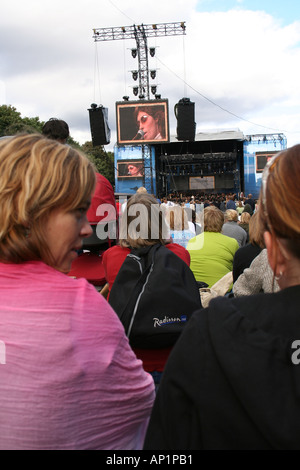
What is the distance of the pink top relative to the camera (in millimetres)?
867

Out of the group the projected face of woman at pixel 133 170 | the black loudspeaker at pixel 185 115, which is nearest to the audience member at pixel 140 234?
the black loudspeaker at pixel 185 115

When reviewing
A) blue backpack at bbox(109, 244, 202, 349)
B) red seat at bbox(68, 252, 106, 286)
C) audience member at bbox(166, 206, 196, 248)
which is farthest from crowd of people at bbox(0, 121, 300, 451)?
audience member at bbox(166, 206, 196, 248)

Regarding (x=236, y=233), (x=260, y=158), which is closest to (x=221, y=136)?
(x=260, y=158)

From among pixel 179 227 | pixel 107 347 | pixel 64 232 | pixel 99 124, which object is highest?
pixel 99 124

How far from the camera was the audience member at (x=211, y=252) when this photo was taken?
366cm

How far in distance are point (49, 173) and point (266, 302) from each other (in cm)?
59

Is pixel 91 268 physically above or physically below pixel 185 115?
below

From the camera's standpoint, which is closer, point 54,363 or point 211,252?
point 54,363

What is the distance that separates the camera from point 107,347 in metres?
0.93

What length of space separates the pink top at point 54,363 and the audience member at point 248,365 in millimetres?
168

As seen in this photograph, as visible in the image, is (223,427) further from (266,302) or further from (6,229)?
(6,229)

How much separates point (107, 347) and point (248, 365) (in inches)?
14.0

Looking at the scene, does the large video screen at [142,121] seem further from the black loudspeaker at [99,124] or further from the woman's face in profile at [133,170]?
the woman's face in profile at [133,170]

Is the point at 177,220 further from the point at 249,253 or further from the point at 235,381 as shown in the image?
the point at 235,381
